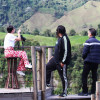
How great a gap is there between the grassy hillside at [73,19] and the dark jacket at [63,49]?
102750 mm

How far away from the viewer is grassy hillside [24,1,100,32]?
114438 mm

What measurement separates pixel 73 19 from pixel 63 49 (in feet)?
373

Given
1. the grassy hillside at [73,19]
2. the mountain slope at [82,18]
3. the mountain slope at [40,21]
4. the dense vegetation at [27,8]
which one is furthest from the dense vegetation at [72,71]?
the dense vegetation at [27,8]

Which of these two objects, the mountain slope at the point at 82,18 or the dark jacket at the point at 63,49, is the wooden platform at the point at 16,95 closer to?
the dark jacket at the point at 63,49

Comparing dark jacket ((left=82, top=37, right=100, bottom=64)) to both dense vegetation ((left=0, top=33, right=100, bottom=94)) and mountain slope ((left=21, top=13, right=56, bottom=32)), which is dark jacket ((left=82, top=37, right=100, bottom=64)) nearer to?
dense vegetation ((left=0, top=33, right=100, bottom=94))

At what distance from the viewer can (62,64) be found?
7.20 m

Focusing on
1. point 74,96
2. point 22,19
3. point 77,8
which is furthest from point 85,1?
point 74,96

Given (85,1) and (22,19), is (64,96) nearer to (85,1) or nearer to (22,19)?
(22,19)

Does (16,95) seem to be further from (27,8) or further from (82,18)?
(27,8)

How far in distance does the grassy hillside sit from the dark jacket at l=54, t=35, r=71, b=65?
102750 mm

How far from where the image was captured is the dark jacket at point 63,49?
7.12 m

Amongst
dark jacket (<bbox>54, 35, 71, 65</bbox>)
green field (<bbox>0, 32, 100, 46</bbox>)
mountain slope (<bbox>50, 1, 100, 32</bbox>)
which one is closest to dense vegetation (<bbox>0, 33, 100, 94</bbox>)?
green field (<bbox>0, 32, 100, 46</bbox>)

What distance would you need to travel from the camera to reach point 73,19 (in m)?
120

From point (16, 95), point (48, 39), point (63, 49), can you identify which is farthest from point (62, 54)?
point (48, 39)
